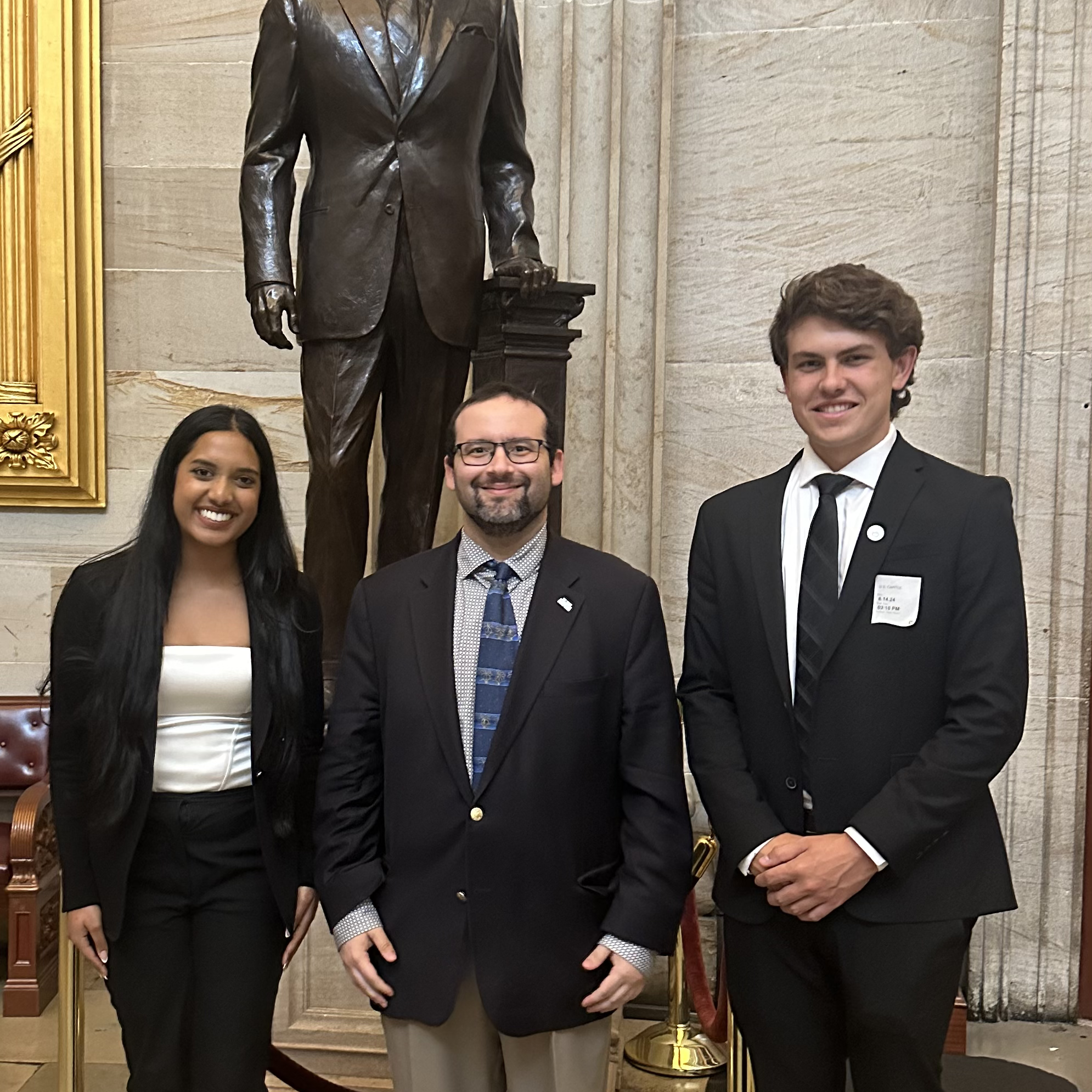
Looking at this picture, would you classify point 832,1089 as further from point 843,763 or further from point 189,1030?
point 189,1030

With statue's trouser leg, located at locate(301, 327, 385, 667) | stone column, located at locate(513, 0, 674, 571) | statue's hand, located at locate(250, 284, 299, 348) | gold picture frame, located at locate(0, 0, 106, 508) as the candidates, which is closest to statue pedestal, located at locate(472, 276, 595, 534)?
statue's trouser leg, located at locate(301, 327, 385, 667)

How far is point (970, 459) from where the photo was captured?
16.3 ft

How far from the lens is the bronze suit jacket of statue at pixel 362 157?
3342mm

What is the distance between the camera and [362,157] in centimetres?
338

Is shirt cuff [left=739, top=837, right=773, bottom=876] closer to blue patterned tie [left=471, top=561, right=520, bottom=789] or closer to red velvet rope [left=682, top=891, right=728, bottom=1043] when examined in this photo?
blue patterned tie [left=471, top=561, right=520, bottom=789]

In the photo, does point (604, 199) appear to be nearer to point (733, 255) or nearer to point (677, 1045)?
point (733, 255)

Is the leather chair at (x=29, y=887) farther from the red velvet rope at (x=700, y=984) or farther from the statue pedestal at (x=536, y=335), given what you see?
the red velvet rope at (x=700, y=984)

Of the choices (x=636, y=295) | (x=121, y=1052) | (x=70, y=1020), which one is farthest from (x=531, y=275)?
(x=121, y=1052)

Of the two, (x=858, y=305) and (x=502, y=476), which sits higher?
(x=858, y=305)

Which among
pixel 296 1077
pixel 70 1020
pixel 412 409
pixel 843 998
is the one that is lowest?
pixel 296 1077

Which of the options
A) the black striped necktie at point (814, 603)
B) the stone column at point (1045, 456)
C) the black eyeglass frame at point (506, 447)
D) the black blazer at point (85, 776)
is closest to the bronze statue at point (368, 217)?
the black blazer at point (85, 776)

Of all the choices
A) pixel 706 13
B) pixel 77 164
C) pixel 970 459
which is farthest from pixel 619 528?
pixel 77 164

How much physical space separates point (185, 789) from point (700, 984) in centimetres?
172

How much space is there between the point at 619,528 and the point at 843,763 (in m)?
2.81
